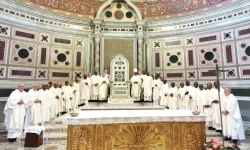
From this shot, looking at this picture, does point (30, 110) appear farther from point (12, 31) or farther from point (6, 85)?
point (12, 31)

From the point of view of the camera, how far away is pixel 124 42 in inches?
567

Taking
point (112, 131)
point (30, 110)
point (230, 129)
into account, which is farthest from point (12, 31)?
point (230, 129)

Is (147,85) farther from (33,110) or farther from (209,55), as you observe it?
(33,110)

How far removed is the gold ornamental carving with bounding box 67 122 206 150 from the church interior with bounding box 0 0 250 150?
4.29 meters

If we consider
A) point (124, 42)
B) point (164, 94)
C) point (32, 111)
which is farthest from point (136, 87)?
point (32, 111)

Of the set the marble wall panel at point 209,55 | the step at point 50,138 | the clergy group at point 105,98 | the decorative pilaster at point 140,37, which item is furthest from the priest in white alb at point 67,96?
the marble wall panel at point 209,55

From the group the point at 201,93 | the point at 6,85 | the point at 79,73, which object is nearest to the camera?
the point at 201,93

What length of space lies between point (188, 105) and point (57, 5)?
11958 millimetres

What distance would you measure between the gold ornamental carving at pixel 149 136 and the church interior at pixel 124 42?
4.29 meters

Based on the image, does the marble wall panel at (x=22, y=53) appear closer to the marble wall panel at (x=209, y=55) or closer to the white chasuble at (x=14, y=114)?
the white chasuble at (x=14, y=114)

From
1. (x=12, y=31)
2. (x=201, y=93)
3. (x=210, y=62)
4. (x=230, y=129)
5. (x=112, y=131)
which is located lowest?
(x=230, y=129)

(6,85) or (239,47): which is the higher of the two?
(239,47)

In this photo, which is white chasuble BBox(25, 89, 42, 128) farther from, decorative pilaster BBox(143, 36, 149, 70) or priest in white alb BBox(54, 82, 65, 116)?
decorative pilaster BBox(143, 36, 149, 70)

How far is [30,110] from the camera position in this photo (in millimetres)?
7047
